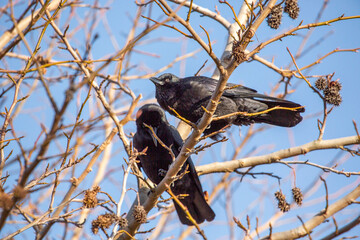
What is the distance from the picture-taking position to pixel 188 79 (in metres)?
5.42

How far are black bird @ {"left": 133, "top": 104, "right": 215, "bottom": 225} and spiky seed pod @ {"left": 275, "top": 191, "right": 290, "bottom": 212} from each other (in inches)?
58.9

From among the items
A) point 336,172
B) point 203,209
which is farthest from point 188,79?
point 336,172

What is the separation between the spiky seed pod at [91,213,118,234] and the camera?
3.15 metres

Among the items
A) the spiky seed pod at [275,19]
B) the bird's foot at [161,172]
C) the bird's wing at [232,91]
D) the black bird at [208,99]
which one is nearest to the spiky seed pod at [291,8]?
the spiky seed pod at [275,19]

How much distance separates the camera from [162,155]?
525 centimetres

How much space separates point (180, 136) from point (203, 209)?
100 centimetres

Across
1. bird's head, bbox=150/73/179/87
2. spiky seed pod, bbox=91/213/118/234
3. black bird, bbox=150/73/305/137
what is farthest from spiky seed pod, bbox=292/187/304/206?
bird's head, bbox=150/73/179/87

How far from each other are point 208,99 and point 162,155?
0.93 meters

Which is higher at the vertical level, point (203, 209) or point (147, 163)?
point (147, 163)

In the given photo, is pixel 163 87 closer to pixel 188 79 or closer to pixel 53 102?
pixel 188 79

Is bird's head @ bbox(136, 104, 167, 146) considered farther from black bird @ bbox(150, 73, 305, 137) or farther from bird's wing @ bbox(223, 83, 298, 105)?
bird's wing @ bbox(223, 83, 298, 105)

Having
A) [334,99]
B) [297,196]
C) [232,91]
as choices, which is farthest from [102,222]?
[232,91]

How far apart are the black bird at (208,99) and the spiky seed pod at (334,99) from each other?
3.83 ft

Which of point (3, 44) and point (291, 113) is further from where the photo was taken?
point (291, 113)
